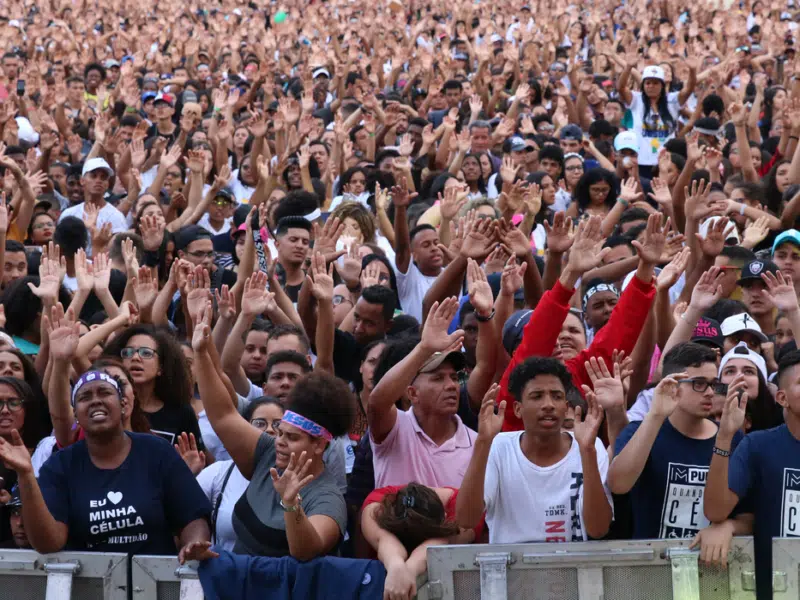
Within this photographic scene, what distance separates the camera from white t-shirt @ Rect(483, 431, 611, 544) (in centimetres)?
438

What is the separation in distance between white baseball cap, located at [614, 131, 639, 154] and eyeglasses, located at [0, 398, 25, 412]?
665 centimetres

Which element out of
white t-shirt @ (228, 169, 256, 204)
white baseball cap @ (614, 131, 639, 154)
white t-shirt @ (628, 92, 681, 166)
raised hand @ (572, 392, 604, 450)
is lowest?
raised hand @ (572, 392, 604, 450)

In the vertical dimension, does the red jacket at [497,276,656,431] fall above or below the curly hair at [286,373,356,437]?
above

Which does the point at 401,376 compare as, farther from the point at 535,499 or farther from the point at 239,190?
the point at 239,190

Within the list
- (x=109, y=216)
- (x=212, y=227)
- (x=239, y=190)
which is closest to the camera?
(x=109, y=216)

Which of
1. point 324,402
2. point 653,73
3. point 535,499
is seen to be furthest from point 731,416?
point 653,73

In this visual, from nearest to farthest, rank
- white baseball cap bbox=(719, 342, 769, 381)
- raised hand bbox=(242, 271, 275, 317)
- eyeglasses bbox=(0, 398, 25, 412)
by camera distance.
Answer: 1. eyeglasses bbox=(0, 398, 25, 412)
2. white baseball cap bbox=(719, 342, 769, 381)
3. raised hand bbox=(242, 271, 275, 317)

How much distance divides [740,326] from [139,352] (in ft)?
8.69

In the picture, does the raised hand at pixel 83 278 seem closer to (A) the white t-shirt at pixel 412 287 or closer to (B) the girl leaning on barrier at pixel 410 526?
(A) the white t-shirt at pixel 412 287

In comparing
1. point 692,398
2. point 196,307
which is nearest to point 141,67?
point 196,307

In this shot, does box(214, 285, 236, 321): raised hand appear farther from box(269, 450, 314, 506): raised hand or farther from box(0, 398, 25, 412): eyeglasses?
box(269, 450, 314, 506): raised hand

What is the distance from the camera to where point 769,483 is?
4328 millimetres

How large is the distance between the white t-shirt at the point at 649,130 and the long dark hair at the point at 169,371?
22.2ft

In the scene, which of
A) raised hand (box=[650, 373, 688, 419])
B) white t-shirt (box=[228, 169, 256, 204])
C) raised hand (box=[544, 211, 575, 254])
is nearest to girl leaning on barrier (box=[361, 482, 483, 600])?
raised hand (box=[650, 373, 688, 419])
